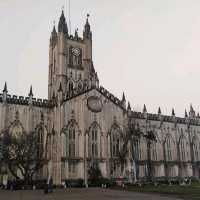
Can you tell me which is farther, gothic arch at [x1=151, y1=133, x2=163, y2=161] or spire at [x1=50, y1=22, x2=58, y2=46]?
spire at [x1=50, y1=22, x2=58, y2=46]

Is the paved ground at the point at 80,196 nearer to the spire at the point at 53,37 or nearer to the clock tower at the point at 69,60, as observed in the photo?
the clock tower at the point at 69,60

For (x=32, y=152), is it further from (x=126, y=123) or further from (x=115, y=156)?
(x=126, y=123)

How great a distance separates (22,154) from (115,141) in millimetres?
18016

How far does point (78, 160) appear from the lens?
5197 cm

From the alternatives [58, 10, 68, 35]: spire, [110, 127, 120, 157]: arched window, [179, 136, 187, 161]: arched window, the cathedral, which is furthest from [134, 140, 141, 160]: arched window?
[58, 10, 68, 35]: spire

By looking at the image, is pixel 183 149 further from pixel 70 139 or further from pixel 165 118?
pixel 70 139

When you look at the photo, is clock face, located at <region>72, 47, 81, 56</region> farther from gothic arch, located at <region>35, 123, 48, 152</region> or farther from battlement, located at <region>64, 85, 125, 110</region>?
gothic arch, located at <region>35, 123, 48, 152</region>

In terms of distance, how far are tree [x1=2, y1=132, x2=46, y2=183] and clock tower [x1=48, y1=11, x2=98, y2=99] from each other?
22.4 m

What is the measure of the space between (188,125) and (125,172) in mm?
23031

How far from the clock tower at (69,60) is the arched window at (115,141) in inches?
624

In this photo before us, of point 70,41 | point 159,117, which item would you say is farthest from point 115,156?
point 70,41

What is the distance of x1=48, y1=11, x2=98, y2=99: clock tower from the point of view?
231 ft

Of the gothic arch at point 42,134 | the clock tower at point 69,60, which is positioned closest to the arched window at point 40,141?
the gothic arch at point 42,134

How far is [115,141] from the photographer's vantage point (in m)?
56.6
